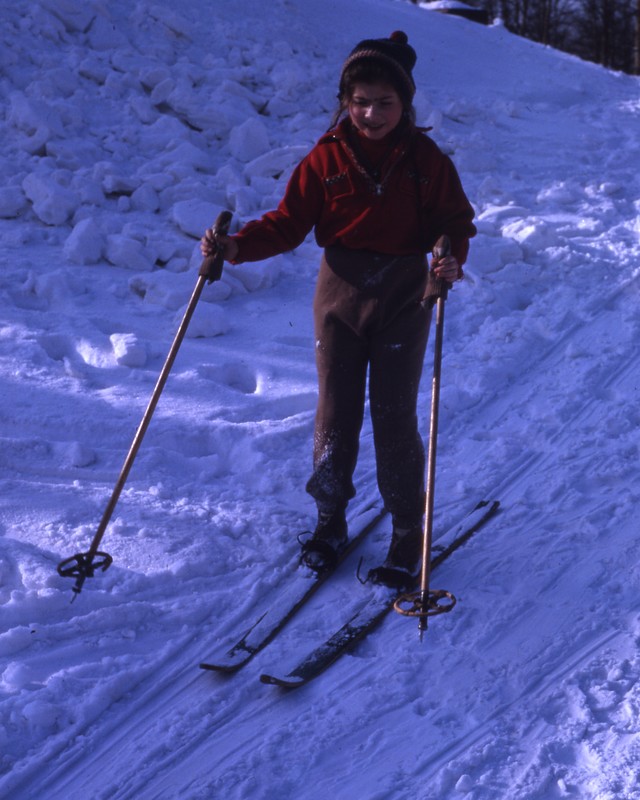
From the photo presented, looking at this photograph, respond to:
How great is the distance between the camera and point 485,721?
278 cm

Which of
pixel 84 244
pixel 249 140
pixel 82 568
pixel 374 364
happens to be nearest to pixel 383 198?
pixel 374 364

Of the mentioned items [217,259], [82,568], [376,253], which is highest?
[376,253]

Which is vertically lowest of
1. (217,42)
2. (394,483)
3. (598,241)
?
(394,483)

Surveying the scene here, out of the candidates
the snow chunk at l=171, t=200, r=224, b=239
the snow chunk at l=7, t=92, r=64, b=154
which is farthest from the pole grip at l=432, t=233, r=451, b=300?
the snow chunk at l=7, t=92, r=64, b=154

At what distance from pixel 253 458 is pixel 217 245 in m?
1.33

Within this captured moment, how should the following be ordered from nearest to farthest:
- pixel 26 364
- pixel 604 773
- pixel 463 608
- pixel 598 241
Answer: pixel 604 773 < pixel 463 608 < pixel 26 364 < pixel 598 241

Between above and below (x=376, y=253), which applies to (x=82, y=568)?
below

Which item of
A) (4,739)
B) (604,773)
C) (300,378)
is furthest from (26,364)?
(604,773)

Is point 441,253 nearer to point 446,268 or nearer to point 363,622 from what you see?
point 446,268

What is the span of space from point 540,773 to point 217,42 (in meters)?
8.73

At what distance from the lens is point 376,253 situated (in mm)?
3301

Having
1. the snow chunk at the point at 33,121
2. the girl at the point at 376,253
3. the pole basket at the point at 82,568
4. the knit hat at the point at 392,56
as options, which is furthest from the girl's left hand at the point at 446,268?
the snow chunk at the point at 33,121

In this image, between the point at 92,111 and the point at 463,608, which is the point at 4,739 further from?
the point at 92,111

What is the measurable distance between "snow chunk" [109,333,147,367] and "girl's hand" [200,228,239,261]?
1.94m
